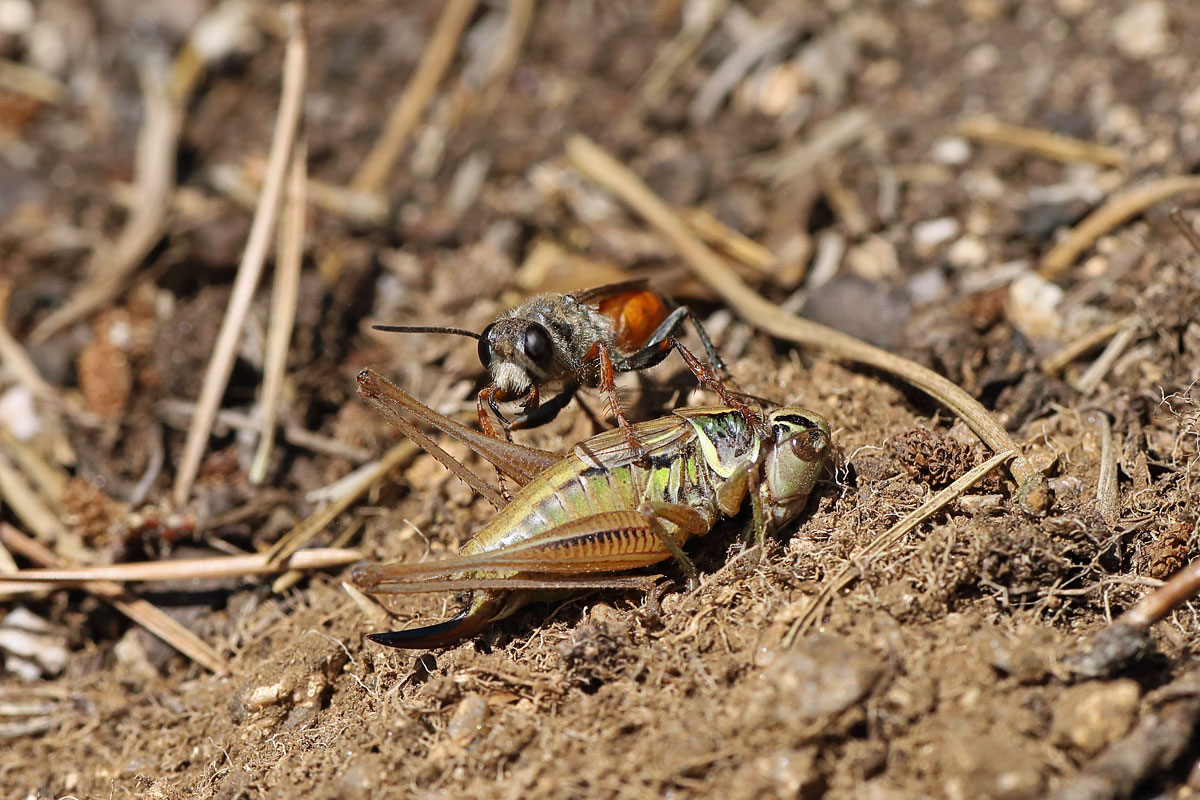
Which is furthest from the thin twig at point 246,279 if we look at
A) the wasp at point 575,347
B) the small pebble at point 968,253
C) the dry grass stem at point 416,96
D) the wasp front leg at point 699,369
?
the small pebble at point 968,253

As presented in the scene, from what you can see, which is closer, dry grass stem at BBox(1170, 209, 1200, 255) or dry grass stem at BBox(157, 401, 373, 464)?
dry grass stem at BBox(1170, 209, 1200, 255)

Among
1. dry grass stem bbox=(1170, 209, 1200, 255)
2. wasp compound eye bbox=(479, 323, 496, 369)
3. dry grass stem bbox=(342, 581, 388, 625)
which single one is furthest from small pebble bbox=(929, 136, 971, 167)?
dry grass stem bbox=(342, 581, 388, 625)

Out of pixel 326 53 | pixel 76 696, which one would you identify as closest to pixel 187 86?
pixel 326 53

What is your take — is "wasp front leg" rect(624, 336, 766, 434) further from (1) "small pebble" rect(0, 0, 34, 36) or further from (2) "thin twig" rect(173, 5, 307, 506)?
(1) "small pebble" rect(0, 0, 34, 36)

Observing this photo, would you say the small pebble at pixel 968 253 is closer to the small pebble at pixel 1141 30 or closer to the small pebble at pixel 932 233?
the small pebble at pixel 932 233

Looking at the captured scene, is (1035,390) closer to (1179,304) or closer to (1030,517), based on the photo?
(1179,304)

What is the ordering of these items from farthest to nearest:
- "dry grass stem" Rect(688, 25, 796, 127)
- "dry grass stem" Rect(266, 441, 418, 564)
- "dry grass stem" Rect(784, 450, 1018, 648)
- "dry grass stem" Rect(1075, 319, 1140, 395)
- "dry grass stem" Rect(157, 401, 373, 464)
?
"dry grass stem" Rect(688, 25, 796, 127)
"dry grass stem" Rect(157, 401, 373, 464)
"dry grass stem" Rect(266, 441, 418, 564)
"dry grass stem" Rect(1075, 319, 1140, 395)
"dry grass stem" Rect(784, 450, 1018, 648)

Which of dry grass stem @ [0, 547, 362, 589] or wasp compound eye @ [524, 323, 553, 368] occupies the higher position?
wasp compound eye @ [524, 323, 553, 368]
